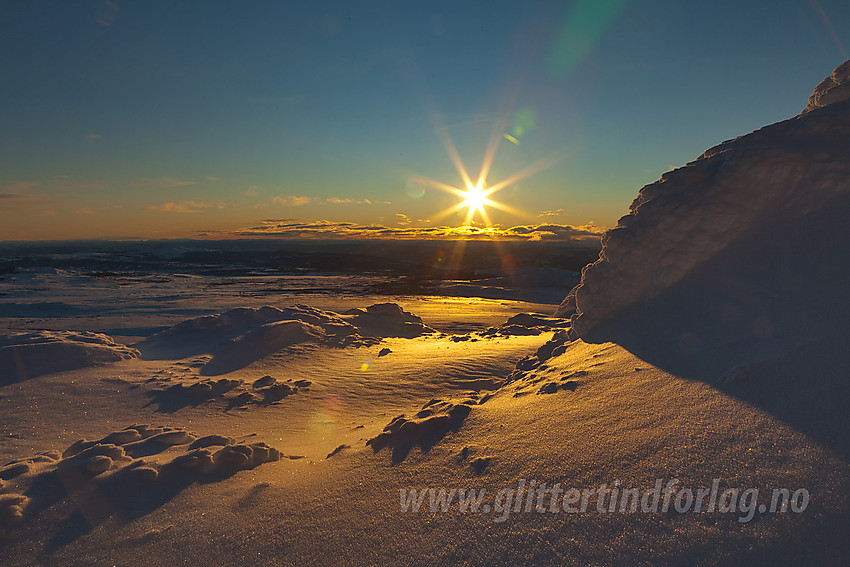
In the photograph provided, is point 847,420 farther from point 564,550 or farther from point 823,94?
point 823,94

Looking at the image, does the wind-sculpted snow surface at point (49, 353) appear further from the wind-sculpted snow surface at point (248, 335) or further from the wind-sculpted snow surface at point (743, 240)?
the wind-sculpted snow surface at point (743, 240)

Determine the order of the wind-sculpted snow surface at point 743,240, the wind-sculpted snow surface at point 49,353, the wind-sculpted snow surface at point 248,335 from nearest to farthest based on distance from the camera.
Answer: the wind-sculpted snow surface at point 743,240 < the wind-sculpted snow surface at point 49,353 < the wind-sculpted snow surface at point 248,335

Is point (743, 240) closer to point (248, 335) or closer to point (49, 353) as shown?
point (248, 335)

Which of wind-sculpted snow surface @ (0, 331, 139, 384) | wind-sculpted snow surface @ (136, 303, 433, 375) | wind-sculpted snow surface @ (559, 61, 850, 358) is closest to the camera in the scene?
wind-sculpted snow surface @ (559, 61, 850, 358)

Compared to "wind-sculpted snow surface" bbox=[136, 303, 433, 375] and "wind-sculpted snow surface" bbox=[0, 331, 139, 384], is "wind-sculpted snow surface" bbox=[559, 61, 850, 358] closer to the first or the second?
"wind-sculpted snow surface" bbox=[136, 303, 433, 375]

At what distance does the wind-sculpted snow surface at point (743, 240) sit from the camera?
305cm

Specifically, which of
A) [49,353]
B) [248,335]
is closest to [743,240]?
[248,335]

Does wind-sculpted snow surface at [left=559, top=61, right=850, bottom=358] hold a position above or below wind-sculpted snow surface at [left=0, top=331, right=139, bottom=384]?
above

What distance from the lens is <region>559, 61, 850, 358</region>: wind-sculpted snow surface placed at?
10.00 ft

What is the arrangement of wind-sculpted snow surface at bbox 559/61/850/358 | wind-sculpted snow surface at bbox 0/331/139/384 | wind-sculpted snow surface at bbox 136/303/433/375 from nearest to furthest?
wind-sculpted snow surface at bbox 559/61/850/358
wind-sculpted snow surface at bbox 0/331/139/384
wind-sculpted snow surface at bbox 136/303/433/375

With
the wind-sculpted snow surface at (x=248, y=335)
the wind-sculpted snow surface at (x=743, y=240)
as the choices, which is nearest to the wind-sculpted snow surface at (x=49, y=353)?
the wind-sculpted snow surface at (x=248, y=335)

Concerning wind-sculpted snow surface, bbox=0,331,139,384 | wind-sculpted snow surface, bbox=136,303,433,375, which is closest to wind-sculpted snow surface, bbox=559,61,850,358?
wind-sculpted snow surface, bbox=136,303,433,375

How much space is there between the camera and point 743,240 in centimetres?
371

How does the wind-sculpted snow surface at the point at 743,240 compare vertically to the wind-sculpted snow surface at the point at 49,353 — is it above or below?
above
